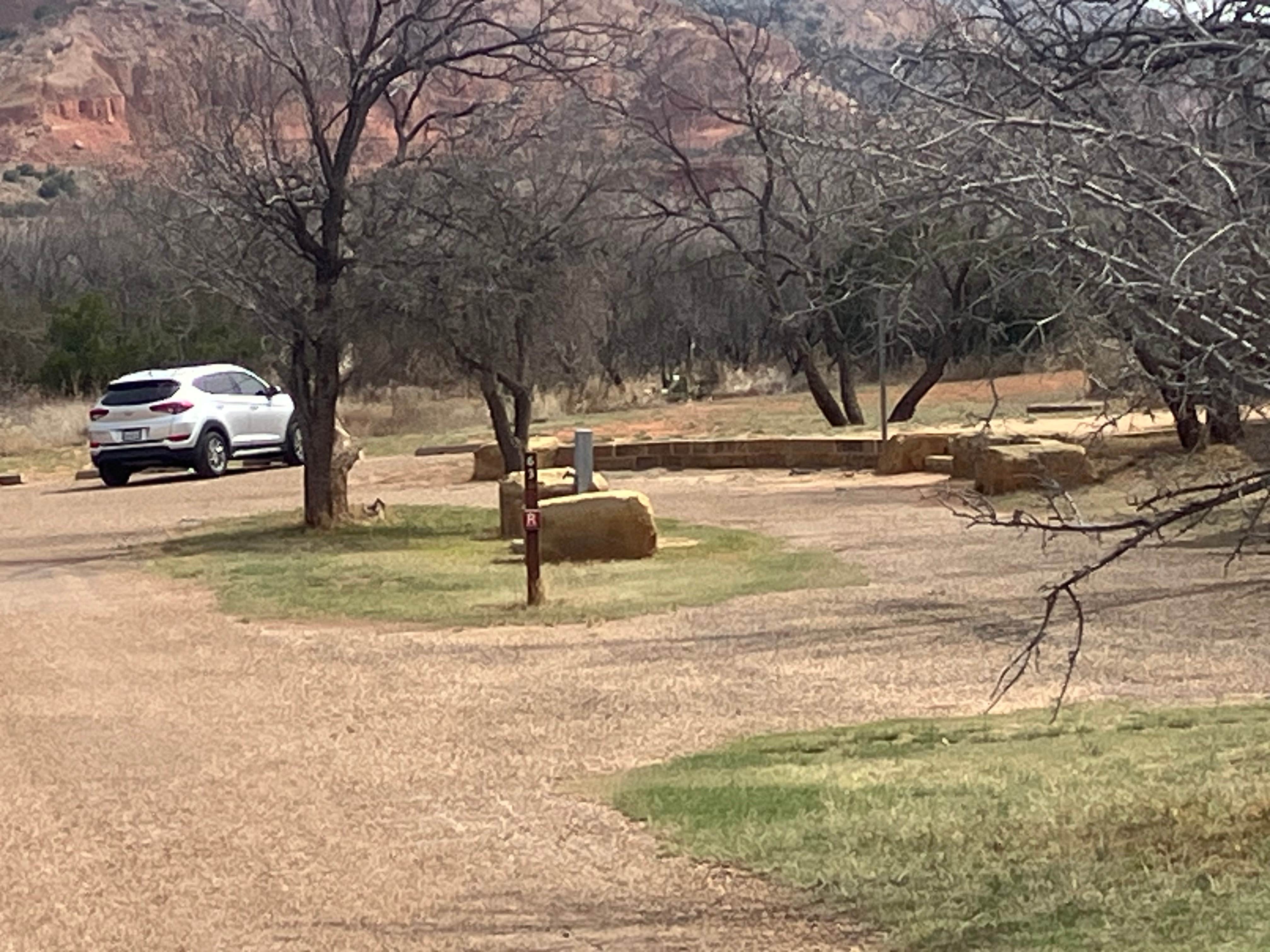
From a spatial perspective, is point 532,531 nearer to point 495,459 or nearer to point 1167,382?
point 1167,382

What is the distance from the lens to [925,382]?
33844 millimetres

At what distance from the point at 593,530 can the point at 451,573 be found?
4.29 ft

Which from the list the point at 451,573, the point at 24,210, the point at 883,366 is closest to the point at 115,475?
the point at 883,366

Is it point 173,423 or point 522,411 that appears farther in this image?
point 173,423

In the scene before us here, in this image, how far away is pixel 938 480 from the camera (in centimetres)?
2561

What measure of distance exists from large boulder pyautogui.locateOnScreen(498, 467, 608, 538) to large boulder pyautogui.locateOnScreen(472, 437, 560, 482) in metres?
8.14

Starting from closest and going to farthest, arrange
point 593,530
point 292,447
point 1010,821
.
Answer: point 1010,821 → point 593,530 → point 292,447

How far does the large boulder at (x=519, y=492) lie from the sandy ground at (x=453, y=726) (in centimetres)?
242

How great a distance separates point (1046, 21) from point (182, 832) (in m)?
4.38

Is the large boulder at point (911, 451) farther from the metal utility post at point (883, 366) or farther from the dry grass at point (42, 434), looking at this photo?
the dry grass at point (42, 434)

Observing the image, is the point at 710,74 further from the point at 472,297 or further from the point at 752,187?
the point at 472,297

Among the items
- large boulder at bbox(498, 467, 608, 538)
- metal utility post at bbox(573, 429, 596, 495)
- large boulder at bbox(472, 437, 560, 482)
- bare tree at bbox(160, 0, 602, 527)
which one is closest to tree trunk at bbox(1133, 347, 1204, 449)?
metal utility post at bbox(573, 429, 596, 495)

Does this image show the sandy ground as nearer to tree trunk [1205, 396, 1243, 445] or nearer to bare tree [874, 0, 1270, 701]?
tree trunk [1205, 396, 1243, 445]

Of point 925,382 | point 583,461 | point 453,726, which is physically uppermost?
point 925,382
